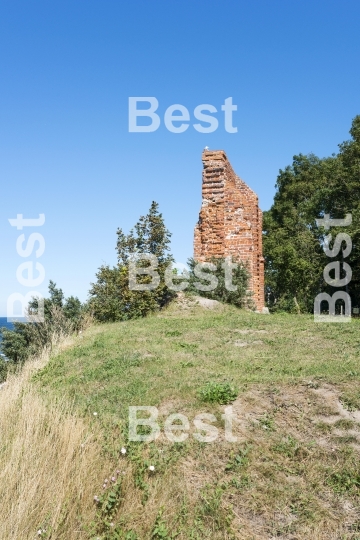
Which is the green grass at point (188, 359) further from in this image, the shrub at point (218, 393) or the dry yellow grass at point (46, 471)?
the dry yellow grass at point (46, 471)

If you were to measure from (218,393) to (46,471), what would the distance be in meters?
2.08

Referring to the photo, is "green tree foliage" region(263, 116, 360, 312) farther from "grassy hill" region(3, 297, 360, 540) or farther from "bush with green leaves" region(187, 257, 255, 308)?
"grassy hill" region(3, 297, 360, 540)

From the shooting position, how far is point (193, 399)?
5293 mm

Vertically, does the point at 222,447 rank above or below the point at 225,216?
below

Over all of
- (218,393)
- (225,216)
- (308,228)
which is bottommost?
(218,393)

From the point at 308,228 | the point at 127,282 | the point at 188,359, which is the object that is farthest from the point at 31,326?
the point at 308,228

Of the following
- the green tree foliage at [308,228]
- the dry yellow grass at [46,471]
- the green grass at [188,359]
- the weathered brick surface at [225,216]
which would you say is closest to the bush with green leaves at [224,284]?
the weathered brick surface at [225,216]

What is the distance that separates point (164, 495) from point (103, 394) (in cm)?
208

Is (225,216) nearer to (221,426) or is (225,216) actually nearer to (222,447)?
(221,426)

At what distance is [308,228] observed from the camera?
2997 centimetres

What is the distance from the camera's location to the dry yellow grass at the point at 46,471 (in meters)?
3.47

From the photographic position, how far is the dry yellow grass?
347 cm

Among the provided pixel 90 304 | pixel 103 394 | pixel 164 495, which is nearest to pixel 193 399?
pixel 103 394

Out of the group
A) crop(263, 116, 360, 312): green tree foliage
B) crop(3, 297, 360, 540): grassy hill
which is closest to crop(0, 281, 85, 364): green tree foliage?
crop(3, 297, 360, 540): grassy hill
